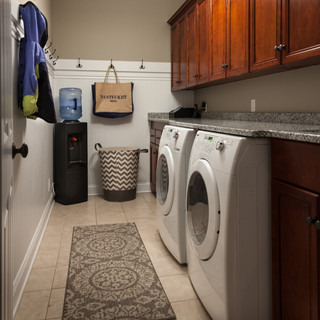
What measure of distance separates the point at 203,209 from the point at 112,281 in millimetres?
734

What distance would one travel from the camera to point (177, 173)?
227cm

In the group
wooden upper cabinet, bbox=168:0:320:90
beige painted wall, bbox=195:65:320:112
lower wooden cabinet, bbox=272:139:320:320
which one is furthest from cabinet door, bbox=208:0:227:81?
lower wooden cabinet, bbox=272:139:320:320

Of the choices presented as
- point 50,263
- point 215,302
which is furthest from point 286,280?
point 50,263

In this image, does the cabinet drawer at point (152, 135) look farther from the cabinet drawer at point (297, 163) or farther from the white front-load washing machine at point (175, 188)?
the cabinet drawer at point (297, 163)

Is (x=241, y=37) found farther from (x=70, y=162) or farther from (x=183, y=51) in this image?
(x=70, y=162)

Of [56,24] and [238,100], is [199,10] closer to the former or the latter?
[238,100]

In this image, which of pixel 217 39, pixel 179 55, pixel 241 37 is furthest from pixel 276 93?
pixel 179 55

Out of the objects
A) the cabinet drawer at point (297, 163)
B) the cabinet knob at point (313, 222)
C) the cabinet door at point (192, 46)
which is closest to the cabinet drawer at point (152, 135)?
the cabinet door at point (192, 46)

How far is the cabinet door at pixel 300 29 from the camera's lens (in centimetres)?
182

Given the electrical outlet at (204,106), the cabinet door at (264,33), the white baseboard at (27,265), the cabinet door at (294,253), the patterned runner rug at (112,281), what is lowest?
the patterned runner rug at (112,281)

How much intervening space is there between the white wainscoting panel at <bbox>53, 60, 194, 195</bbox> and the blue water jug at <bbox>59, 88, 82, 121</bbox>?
207 mm

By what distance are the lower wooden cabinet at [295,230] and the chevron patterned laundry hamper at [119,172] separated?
2.57m

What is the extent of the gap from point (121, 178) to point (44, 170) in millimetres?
971

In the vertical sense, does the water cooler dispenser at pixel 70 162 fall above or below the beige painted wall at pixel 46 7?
below
